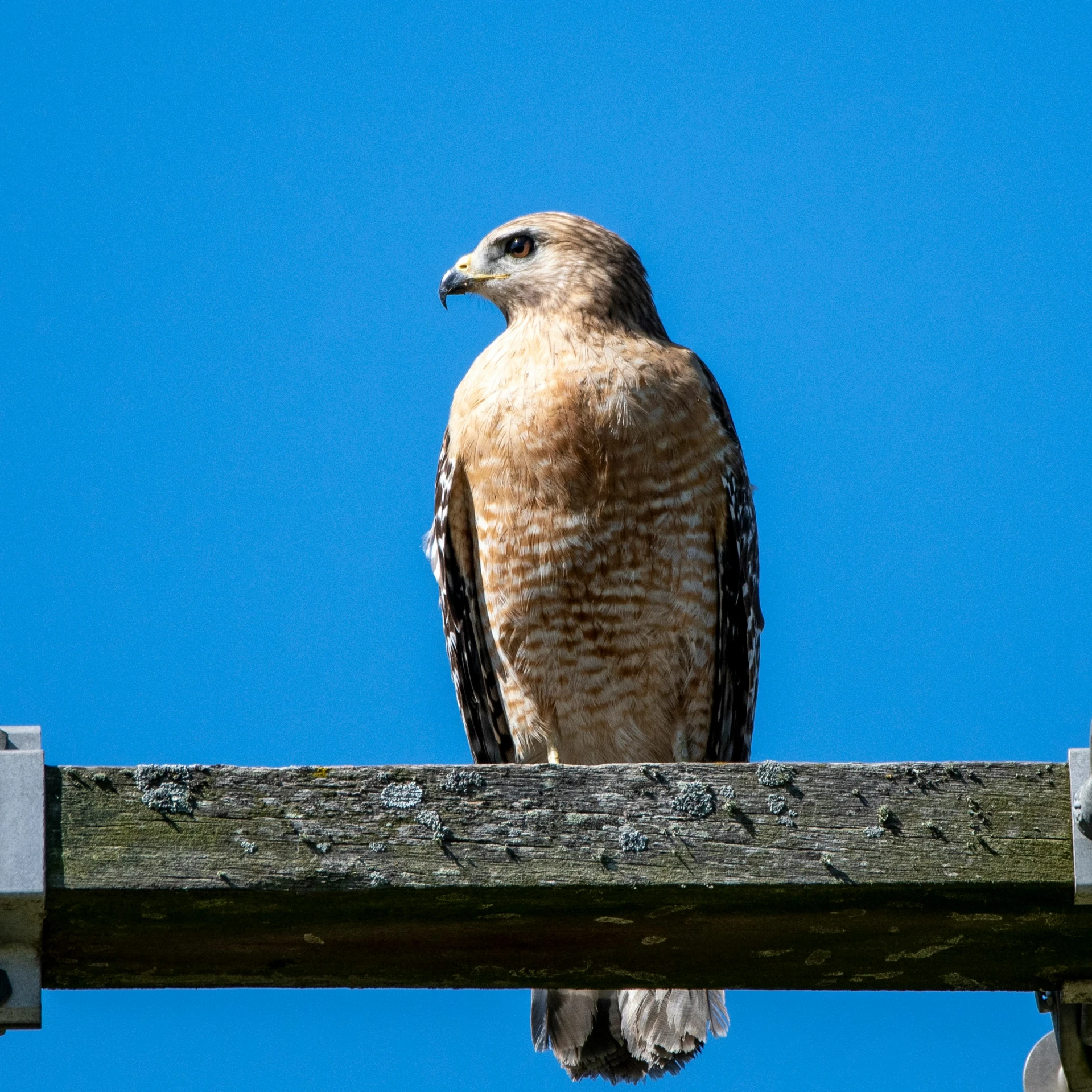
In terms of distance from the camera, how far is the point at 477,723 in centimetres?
593

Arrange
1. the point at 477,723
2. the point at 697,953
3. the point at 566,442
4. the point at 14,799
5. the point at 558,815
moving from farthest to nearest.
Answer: the point at 477,723, the point at 566,442, the point at 697,953, the point at 558,815, the point at 14,799

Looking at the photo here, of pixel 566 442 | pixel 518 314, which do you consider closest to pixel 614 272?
pixel 518 314

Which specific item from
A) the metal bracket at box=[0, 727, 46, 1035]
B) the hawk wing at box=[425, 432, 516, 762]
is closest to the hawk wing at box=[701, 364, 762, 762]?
the hawk wing at box=[425, 432, 516, 762]

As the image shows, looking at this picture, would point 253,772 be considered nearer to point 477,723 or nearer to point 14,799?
point 14,799

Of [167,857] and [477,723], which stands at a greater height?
[477,723]

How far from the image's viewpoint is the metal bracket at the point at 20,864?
2332 mm

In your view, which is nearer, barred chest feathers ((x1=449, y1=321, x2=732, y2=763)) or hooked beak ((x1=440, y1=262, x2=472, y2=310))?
barred chest feathers ((x1=449, y1=321, x2=732, y2=763))

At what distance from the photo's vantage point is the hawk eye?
624 cm

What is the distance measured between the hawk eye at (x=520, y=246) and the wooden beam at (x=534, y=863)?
3.95m

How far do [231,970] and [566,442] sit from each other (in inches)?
115

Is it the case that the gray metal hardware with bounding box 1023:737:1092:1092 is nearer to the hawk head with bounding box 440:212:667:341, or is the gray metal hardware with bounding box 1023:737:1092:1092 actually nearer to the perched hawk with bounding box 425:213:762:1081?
the perched hawk with bounding box 425:213:762:1081

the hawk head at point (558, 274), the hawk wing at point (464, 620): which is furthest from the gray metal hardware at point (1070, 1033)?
the hawk head at point (558, 274)

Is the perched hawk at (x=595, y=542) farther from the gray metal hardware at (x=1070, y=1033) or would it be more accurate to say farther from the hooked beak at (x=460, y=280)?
the gray metal hardware at (x=1070, y=1033)

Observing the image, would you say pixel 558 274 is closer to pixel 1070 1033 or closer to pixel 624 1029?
pixel 624 1029
